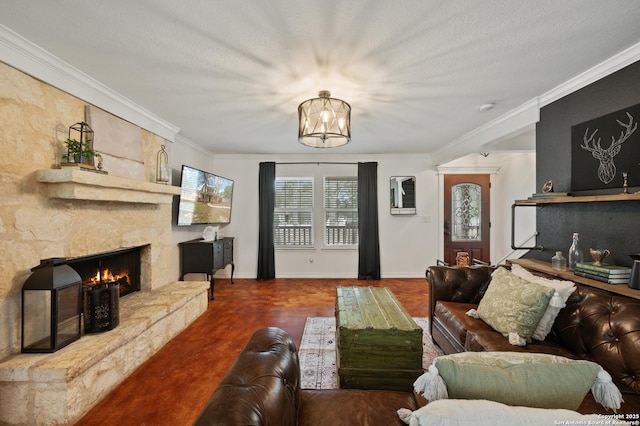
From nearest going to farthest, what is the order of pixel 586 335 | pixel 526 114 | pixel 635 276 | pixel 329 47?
pixel 586 335, pixel 635 276, pixel 329 47, pixel 526 114

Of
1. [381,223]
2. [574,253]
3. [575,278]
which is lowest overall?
[575,278]

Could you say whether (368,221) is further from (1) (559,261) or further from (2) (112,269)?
(2) (112,269)

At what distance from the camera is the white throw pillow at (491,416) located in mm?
702

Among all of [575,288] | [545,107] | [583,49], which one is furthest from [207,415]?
[545,107]

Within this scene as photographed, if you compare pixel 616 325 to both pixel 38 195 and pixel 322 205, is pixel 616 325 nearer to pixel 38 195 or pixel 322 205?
pixel 38 195

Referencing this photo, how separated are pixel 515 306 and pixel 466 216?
3.95 metres

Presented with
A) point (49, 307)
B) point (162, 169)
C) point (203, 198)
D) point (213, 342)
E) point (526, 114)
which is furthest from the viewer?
point (203, 198)

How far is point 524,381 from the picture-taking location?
87cm

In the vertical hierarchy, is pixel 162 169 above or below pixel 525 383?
above

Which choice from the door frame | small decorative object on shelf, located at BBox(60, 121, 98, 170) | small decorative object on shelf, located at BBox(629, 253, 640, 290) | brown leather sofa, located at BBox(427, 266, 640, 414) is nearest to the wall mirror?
the door frame

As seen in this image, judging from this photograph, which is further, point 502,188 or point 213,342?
point 502,188

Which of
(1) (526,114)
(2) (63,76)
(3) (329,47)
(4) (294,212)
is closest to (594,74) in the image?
(1) (526,114)

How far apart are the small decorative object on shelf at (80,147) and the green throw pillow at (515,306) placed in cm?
335

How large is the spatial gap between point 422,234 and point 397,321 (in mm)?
3822
